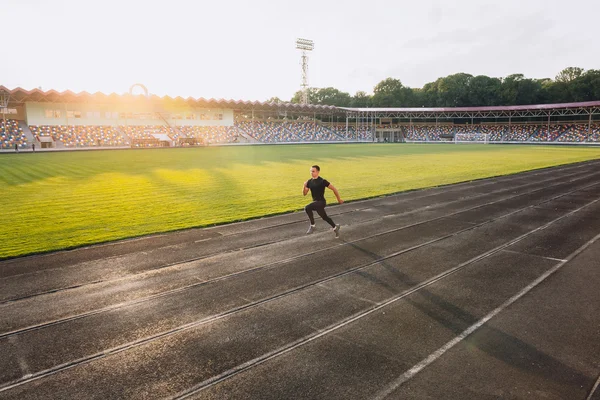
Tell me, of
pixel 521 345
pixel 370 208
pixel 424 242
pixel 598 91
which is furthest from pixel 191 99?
pixel 598 91

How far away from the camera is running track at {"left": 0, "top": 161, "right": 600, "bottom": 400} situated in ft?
14.7

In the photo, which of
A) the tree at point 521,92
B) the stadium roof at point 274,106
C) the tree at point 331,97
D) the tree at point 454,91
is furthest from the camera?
the tree at point 331,97

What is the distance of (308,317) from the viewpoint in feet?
19.8

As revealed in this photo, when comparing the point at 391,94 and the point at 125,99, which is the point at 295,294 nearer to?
the point at 125,99

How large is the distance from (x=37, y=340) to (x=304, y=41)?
3724 inches

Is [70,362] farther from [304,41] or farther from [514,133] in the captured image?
[304,41]

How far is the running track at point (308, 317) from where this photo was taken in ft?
14.7

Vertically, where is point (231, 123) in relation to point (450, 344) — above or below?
above

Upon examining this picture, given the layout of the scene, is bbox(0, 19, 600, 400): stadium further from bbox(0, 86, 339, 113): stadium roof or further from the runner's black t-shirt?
bbox(0, 86, 339, 113): stadium roof

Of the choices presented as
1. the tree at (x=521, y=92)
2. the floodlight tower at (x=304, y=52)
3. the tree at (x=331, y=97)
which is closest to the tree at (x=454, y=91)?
the tree at (x=521, y=92)

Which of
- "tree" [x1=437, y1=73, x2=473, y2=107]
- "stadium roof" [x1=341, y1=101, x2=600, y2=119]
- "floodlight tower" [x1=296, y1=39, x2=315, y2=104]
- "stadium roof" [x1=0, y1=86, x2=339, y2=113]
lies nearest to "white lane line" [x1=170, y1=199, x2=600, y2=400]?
"stadium roof" [x1=0, y1=86, x2=339, y2=113]

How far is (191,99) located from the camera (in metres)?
62.3

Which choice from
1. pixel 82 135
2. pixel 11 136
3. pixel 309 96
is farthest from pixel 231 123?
pixel 309 96

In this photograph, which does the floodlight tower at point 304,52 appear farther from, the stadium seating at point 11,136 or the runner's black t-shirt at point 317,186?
the runner's black t-shirt at point 317,186
